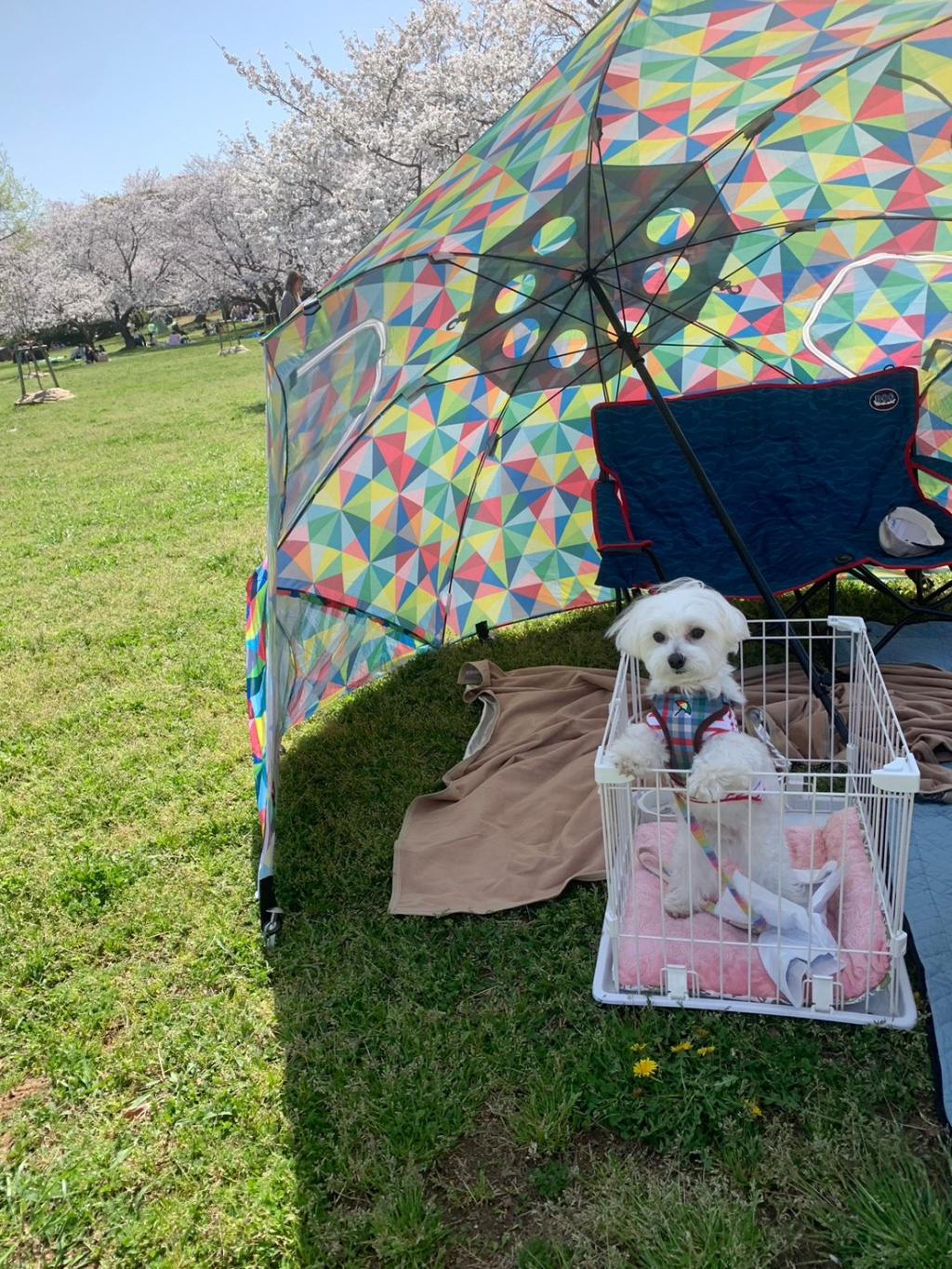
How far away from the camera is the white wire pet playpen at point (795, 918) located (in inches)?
85.8

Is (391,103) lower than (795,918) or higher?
higher

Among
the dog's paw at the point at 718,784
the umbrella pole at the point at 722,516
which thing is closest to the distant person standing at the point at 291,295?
the umbrella pole at the point at 722,516

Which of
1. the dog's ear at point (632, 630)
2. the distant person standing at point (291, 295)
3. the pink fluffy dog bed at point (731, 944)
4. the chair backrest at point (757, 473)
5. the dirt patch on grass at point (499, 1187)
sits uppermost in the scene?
the distant person standing at point (291, 295)

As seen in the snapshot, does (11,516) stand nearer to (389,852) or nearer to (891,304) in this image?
(389,852)

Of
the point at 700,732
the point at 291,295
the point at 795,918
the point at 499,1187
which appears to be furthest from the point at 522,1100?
the point at 291,295

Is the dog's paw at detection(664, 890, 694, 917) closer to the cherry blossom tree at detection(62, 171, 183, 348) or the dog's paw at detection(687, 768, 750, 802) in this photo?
the dog's paw at detection(687, 768, 750, 802)

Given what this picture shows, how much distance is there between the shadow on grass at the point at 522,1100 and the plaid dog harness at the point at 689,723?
62cm

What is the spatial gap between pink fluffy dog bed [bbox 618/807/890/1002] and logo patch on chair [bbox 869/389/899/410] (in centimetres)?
214

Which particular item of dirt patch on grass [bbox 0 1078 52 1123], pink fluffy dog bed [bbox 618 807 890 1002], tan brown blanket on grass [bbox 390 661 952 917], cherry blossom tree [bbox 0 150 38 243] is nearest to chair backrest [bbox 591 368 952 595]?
tan brown blanket on grass [bbox 390 661 952 917]

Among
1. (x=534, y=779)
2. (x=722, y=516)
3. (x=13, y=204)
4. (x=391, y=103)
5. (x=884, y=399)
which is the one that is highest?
(x=13, y=204)

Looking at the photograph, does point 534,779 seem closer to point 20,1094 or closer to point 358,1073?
point 358,1073

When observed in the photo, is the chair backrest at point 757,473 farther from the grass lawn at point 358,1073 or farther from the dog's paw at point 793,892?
the dog's paw at point 793,892

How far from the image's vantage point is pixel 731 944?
2.24 m

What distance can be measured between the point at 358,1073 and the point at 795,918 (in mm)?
1122
